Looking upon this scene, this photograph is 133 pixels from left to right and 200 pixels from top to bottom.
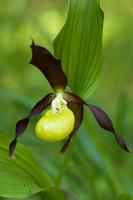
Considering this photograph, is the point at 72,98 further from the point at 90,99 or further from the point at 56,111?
the point at 90,99

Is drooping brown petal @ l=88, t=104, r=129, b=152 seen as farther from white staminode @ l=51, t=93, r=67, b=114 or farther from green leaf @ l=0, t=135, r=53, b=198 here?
green leaf @ l=0, t=135, r=53, b=198

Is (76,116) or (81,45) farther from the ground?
(81,45)

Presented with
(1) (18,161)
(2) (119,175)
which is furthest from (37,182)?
(2) (119,175)

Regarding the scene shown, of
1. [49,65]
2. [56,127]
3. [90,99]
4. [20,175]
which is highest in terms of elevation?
[49,65]

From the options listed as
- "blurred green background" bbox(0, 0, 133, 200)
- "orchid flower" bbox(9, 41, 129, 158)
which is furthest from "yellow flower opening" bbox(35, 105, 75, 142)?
"blurred green background" bbox(0, 0, 133, 200)

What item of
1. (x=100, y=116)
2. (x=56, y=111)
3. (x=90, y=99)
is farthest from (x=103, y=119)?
(x=90, y=99)

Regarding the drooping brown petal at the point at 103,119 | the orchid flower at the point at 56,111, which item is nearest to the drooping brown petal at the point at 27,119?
the orchid flower at the point at 56,111
